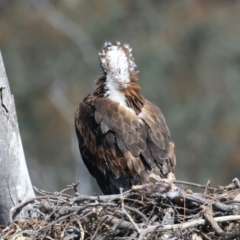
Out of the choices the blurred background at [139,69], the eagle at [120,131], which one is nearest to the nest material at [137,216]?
the eagle at [120,131]

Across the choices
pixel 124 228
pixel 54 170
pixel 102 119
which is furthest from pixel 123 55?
pixel 54 170

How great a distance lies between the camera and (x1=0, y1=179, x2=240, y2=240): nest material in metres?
4.23

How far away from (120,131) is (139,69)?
10453 millimetres

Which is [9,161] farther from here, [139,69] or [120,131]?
[139,69]

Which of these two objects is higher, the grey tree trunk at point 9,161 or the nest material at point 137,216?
the grey tree trunk at point 9,161

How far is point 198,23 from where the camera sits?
17234 millimetres

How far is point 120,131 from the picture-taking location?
5383mm

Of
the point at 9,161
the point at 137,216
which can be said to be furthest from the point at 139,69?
the point at 137,216

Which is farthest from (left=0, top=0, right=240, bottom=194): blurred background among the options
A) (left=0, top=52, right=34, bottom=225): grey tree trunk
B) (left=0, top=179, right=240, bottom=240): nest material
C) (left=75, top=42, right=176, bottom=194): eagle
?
(left=0, top=179, right=240, bottom=240): nest material

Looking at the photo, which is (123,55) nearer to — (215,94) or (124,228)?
(124,228)

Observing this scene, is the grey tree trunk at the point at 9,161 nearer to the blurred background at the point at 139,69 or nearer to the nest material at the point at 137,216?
the nest material at the point at 137,216

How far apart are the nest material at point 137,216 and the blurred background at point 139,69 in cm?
1086

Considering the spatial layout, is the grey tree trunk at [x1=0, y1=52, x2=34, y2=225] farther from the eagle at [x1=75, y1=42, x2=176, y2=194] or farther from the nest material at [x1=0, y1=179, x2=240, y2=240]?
the eagle at [x1=75, y1=42, x2=176, y2=194]

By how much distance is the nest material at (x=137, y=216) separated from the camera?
4234 millimetres
